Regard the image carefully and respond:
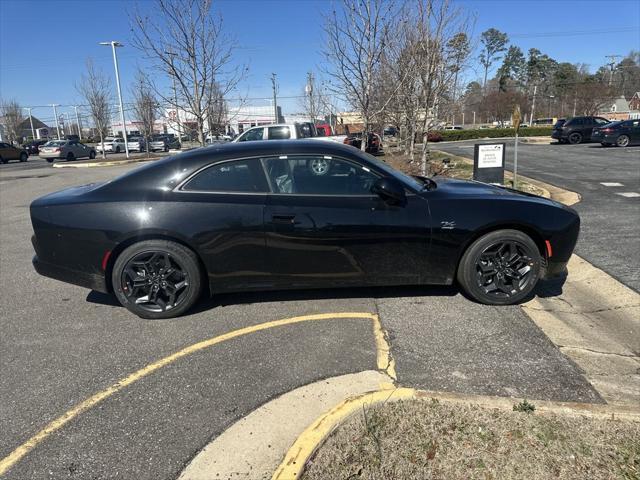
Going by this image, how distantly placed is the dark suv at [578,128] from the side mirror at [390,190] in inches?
1140

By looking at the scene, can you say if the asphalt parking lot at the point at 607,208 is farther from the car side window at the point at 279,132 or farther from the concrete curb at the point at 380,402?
the car side window at the point at 279,132

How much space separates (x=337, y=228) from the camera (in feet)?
12.5

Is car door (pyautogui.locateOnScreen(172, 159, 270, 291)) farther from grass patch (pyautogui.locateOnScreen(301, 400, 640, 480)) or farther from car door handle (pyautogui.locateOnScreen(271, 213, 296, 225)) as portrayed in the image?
grass patch (pyautogui.locateOnScreen(301, 400, 640, 480))

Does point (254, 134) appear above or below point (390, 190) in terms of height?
above

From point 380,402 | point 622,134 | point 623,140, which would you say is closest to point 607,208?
point 380,402

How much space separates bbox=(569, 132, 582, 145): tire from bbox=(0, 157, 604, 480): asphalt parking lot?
28.6 meters

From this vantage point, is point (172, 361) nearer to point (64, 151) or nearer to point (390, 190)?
point (390, 190)

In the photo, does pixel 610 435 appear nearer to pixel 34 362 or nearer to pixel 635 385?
pixel 635 385

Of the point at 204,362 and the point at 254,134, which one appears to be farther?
the point at 254,134

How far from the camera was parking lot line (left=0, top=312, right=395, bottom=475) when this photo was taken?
7.96ft

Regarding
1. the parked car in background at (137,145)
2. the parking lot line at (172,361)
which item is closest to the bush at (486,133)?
the parked car in background at (137,145)

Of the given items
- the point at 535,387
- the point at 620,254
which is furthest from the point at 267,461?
the point at 620,254

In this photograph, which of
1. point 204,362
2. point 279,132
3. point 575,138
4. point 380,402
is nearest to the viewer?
point 380,402

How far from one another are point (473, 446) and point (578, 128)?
30.9m
